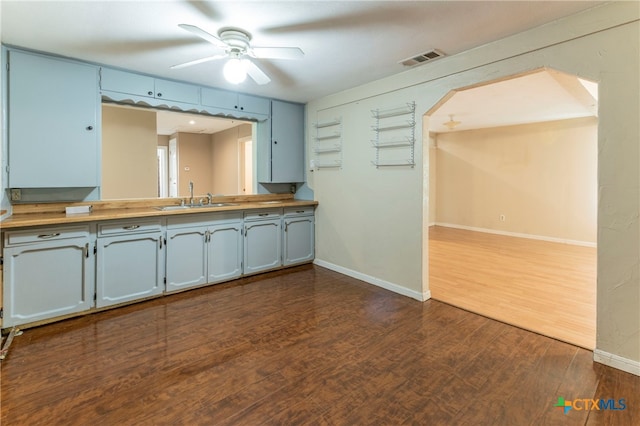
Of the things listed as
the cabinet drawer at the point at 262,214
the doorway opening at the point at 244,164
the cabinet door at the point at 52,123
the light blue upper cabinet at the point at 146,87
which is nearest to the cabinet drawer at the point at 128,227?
the cabinet door at the point at 52,123

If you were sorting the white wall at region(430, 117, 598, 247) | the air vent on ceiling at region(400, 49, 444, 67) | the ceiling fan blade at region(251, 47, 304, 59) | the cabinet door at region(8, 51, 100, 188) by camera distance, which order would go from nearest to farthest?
the ceiling fan blade at region(251, 47, 304, 59) < the cabinet door at region(8, 51, 100, 188) < the air vent on ceiling at region(400, 49, 444, 67) < the white wall at region(430, 117, 598, 247)

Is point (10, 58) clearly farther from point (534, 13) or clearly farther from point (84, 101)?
point (534, 13)

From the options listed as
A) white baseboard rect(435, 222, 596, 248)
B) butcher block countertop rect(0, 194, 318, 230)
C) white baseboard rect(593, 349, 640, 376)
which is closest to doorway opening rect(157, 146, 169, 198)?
butcher block countertop rect(0, 194, 318, 230)

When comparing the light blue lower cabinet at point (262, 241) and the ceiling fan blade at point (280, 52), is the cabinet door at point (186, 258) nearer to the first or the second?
the light blue lower cabinet at point (262, 241)

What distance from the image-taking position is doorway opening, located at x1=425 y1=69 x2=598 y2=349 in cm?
323

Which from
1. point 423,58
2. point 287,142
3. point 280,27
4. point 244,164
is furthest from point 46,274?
point 244,164

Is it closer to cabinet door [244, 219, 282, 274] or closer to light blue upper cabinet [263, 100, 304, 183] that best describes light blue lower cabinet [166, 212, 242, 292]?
cabinet door [244, 219, 282, 274]

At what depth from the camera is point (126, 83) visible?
3.26 meters

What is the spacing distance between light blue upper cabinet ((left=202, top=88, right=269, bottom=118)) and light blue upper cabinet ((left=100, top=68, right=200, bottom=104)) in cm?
14

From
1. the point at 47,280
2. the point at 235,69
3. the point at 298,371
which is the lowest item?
the point at 298,371

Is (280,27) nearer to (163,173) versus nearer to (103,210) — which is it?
(103,210)

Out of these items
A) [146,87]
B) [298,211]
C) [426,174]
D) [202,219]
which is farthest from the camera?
[298,211]

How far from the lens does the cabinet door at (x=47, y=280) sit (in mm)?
2543

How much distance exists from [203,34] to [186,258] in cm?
224
